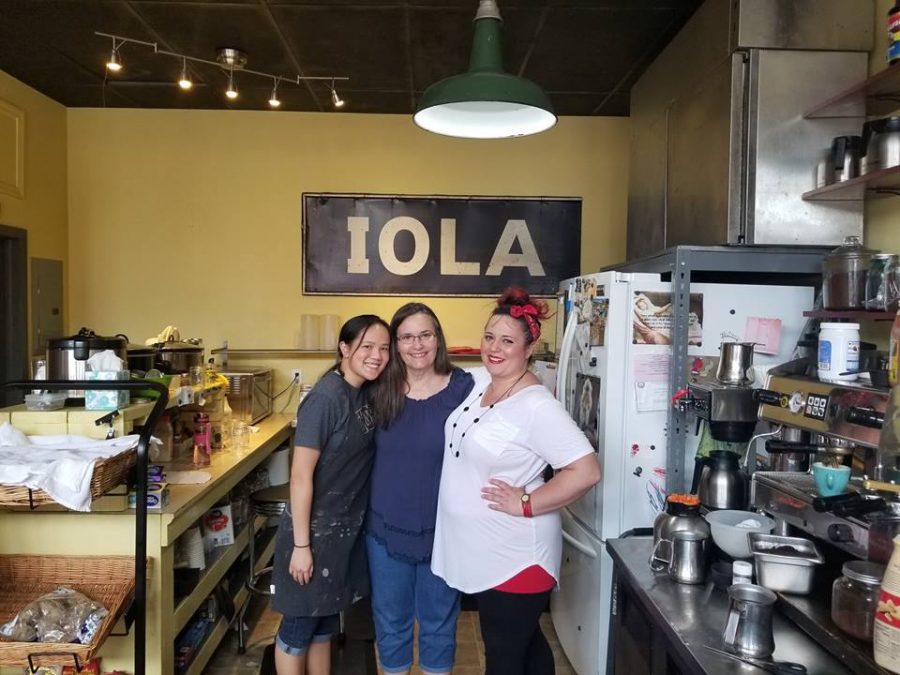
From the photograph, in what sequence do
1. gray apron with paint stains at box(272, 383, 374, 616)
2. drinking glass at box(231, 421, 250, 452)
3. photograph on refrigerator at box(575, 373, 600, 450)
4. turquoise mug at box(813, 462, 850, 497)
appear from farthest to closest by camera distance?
drinking glass at box(231, 421, 250, 452) < photograph on refrigerator at box(575, 373, 600, 450) < gray apron with paint stains at box(272, 383, 374, 616) < turquoise mug at box(813, 462, 850, 497)

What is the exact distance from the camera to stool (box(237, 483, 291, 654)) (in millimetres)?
2809

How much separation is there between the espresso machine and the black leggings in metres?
0.69

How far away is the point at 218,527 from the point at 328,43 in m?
2.34

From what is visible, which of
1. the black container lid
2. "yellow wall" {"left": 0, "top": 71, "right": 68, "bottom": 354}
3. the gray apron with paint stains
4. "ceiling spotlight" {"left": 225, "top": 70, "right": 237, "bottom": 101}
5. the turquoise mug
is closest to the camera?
the turquoise mug

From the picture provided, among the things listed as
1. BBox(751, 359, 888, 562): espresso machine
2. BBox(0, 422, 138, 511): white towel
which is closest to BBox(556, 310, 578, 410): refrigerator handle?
BBox(751, 359, 888, 562): espresso machine

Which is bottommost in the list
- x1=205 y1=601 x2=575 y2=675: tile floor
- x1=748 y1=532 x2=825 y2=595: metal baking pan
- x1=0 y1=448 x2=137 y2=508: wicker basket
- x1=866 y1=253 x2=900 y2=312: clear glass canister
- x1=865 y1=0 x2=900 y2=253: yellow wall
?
x1=205 y1=601 x2=575 y2=675: tile floor

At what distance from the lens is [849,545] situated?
1.40m

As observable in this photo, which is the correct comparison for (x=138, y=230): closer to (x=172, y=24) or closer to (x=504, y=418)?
(x=172, y=24)

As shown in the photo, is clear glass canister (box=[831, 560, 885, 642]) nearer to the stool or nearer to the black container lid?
the stool

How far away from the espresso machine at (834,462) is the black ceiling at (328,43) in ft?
6.06

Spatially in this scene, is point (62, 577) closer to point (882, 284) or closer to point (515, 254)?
point (882, 284)

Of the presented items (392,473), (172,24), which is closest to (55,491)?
(392,473)

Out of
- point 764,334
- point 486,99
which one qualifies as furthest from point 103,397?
point 764,334

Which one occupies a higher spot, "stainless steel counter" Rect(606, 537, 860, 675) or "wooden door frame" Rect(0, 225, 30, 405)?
"wooden door frame" Rect(0, 225, 30, 405)
